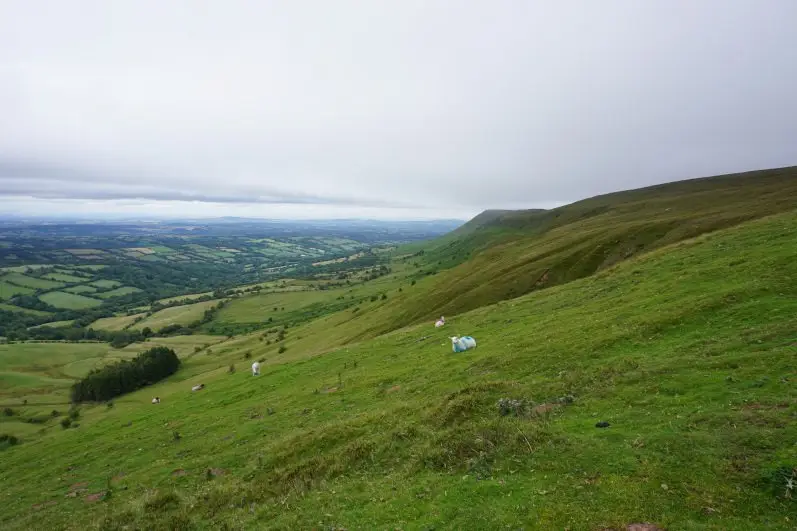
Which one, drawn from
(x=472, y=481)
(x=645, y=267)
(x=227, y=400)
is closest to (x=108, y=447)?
(x=227, y=400)

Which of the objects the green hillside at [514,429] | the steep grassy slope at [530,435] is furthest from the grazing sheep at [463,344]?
the steep grassy slope at [530,435]

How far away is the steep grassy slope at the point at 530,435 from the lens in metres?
13.4

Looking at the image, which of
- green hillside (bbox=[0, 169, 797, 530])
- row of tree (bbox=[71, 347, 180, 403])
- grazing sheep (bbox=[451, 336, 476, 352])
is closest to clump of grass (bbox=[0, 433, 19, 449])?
green hillside (bbox=[0, 169, 797, 530])

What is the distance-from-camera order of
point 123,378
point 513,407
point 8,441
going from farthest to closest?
point 123,378 → point 8,441 → point 513,407

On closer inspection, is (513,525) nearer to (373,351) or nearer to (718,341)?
(718,341)

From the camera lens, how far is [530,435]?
17750mm

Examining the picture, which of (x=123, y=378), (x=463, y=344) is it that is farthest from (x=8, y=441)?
(x=463, y=344)

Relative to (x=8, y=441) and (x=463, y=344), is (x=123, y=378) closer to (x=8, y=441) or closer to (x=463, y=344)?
(x=8, y=441)

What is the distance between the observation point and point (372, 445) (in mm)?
21719

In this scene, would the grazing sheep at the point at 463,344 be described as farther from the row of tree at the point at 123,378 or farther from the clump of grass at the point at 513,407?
the row of tree at the point at 123,378

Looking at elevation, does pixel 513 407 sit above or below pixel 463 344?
above

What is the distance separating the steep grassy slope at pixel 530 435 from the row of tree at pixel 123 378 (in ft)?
172

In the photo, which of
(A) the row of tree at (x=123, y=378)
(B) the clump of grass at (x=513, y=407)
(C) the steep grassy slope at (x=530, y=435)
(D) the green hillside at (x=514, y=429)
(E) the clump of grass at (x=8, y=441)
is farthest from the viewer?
(A) the row of tree at (x=123, y=378)

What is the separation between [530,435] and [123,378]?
104082 mm
